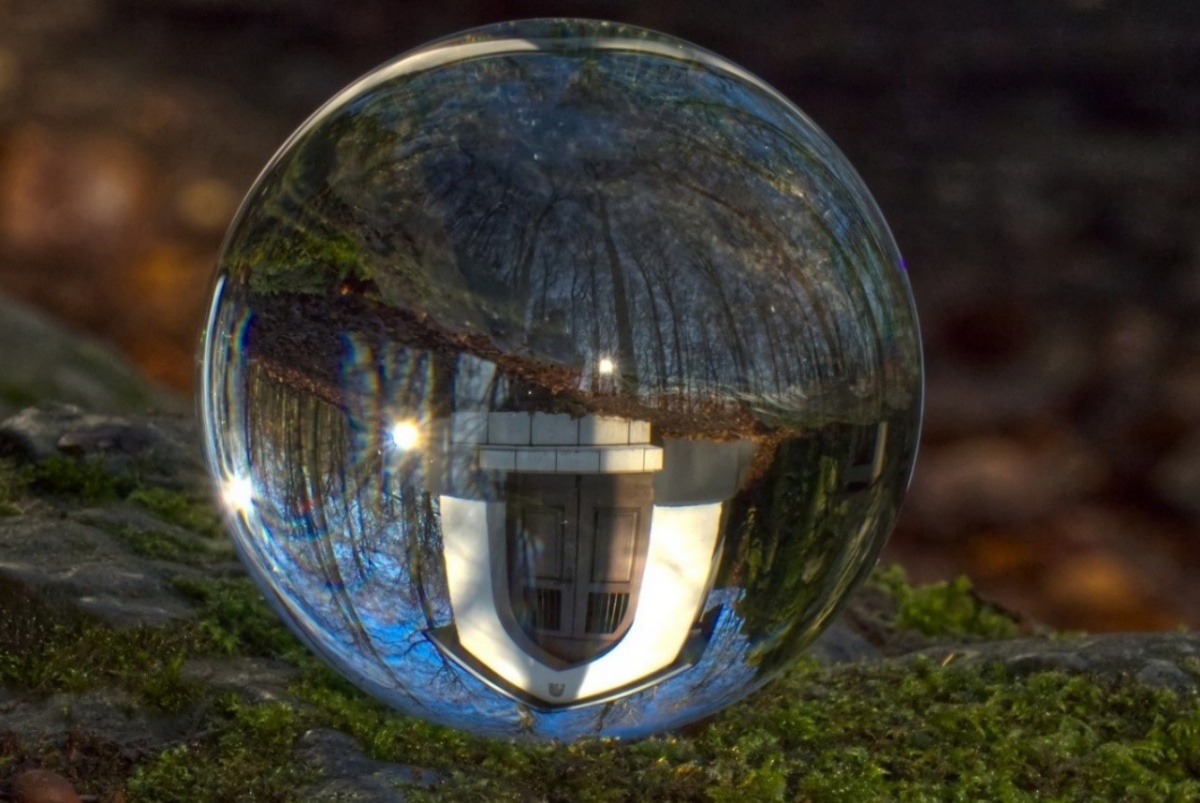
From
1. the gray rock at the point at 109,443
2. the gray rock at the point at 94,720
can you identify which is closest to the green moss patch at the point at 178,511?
the gray rock at the point at 109,443

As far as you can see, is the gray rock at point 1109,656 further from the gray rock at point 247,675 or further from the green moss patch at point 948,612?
the gray rock at point 247,675

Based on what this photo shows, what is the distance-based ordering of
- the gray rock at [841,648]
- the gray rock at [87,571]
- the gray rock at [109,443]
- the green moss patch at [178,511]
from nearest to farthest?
the gray rock at [87,571] → the gray rock at [841,648] → the green moss patch at [178,511] → the gray rock at [109,443]

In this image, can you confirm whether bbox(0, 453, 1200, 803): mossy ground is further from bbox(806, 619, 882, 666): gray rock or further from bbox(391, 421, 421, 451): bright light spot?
bbox(391, 421, 421, 451): bright light spot

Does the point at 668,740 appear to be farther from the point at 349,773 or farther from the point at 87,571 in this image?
the point at 87,571

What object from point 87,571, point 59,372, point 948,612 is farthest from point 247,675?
point 59,372

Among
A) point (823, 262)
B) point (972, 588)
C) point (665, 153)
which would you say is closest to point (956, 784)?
point (823, 262)

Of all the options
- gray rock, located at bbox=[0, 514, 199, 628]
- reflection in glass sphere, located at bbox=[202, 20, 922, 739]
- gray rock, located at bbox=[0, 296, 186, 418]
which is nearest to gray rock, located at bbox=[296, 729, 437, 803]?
reflection in glass sphere, located at bbox=[202, 20, 922, 739]
